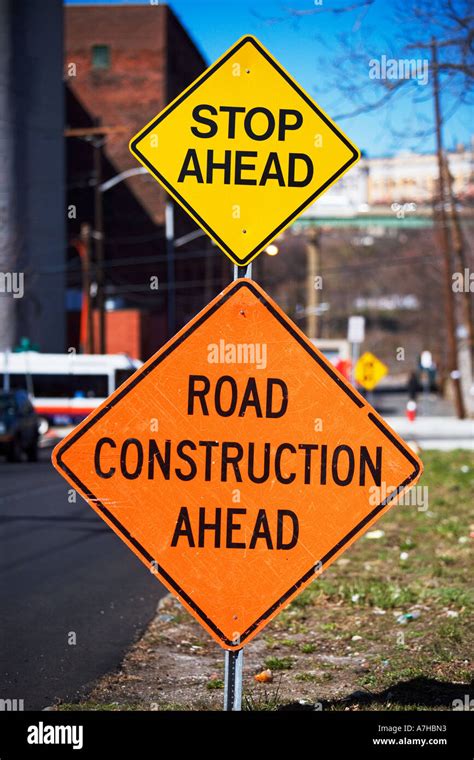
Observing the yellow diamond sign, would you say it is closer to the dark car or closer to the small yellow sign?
the dark car

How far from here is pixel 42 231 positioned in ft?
76.1

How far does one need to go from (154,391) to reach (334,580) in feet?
16.0

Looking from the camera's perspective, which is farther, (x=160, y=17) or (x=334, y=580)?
(x=160, y=17)

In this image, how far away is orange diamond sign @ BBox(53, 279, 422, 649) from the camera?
14.6ft

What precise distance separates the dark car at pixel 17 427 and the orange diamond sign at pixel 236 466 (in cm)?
2008

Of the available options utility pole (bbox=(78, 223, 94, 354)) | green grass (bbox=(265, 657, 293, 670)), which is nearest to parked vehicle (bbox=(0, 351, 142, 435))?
utility pole (bbox=(78, 223, 94, 354))

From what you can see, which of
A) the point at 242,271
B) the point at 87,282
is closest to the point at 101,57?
the point at 87,282

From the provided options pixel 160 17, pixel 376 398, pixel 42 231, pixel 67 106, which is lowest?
pixel 376 398

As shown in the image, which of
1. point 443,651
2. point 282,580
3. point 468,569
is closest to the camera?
point 282,580

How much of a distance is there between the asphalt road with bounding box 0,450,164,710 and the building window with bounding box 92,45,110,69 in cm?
4039

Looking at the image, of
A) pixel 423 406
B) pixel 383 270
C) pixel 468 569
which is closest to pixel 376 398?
pixel 423 406

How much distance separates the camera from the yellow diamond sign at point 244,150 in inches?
185

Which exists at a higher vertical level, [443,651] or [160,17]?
[160,17]
